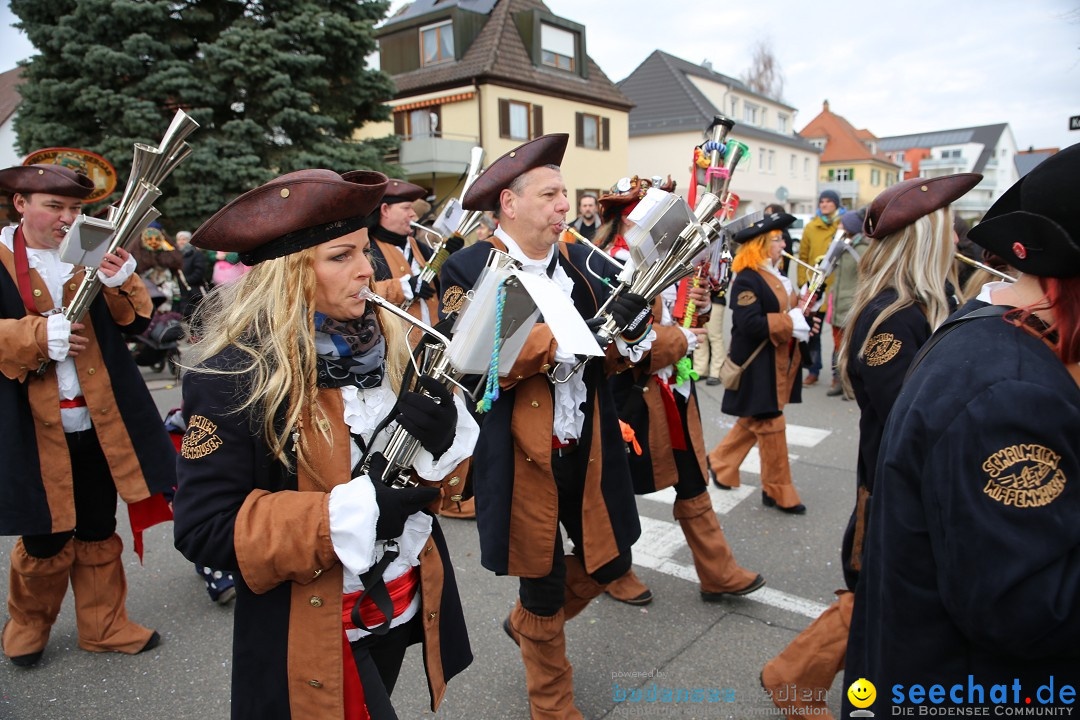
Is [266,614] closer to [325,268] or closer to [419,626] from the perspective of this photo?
[419,626]

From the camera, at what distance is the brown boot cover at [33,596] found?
3.14m

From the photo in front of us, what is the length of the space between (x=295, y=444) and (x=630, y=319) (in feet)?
4.20

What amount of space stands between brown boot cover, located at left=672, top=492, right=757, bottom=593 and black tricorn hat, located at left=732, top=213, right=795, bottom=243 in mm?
2010

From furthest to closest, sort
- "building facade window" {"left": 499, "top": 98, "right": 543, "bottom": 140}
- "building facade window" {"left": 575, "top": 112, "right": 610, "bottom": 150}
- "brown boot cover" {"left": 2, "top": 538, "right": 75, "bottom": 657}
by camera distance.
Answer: "building facade window" {"left": 575, "top": 112, "right": 610, "bottom": 150} → "building facade window" {"left": 499, "top": 98, "right": 543, "bottom": 140} → "brown boot cover" {"left": 2, "top": 538, "right": 75, "bottom": 657}

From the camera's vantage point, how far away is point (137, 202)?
3.02 meters

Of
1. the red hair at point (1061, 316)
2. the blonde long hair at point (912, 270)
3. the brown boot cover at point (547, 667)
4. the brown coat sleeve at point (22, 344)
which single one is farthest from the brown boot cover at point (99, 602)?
the red hair at point (1061, 316)

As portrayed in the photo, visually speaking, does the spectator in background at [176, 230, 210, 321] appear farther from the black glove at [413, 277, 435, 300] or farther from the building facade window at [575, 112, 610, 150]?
the building facade window at [575, 112, 610, 150]

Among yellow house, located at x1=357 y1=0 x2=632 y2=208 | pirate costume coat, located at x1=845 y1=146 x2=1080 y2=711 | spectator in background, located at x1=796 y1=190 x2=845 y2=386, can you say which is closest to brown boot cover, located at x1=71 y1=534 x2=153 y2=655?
pirate costume coat, located at x1=845 y1=146 x2=1080 y2=711

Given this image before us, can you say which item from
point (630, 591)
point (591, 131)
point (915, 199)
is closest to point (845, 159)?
point (591, 131)

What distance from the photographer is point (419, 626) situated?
204 cm

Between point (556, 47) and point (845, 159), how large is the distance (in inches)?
1428

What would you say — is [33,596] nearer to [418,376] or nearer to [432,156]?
[418,376]

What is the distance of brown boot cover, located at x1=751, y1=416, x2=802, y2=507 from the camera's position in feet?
15.6

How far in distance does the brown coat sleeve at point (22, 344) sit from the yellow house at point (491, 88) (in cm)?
1930
